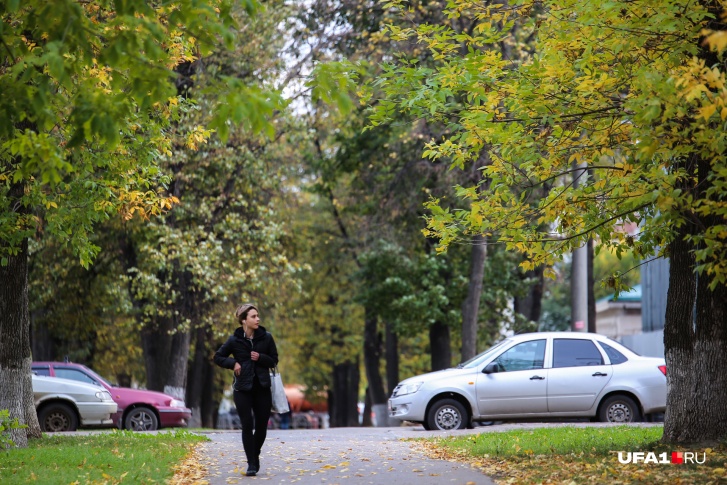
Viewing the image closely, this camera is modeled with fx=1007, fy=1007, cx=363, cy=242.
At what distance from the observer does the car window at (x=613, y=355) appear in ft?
58.0

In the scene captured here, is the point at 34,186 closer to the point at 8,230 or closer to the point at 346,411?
the point at 8,230

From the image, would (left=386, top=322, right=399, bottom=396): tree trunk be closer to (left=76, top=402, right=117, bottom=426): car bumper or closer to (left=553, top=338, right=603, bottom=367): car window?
(left=76, top=402, right=117, bottom=426): car bumper

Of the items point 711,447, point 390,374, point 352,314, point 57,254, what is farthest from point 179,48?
point 352,314

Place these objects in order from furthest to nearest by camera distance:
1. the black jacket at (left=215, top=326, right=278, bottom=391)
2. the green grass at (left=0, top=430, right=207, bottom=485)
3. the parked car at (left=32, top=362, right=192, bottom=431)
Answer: the parked car at (left=32, top=362, right=192, bottom=431)
the black jacket at (left=215, top=326, right=278, bottom=391)
the green grass at (left=0, top=430, right=207, bottom=485)

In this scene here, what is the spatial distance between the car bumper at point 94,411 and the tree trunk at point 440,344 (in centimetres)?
1149

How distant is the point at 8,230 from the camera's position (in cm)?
1270

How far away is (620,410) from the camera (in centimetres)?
1773

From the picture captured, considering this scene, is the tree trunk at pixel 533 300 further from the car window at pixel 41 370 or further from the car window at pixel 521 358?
the car window at pixel 41 370

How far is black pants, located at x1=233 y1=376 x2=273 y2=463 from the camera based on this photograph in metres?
10.7

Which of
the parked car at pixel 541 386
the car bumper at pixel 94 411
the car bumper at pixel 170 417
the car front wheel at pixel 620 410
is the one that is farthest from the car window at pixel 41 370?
the car front wheel at pixel 620 410

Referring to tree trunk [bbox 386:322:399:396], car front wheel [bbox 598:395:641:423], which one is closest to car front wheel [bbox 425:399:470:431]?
car front wheel [bbox 598:395:641:423]

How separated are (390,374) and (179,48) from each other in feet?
72.7

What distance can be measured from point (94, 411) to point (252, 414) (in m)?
10.8

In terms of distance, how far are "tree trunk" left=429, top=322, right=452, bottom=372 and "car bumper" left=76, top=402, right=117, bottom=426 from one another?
11491 mm
